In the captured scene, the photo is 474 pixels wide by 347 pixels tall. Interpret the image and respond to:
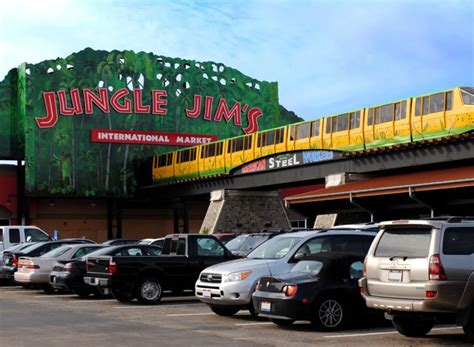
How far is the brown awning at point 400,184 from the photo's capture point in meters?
28.7

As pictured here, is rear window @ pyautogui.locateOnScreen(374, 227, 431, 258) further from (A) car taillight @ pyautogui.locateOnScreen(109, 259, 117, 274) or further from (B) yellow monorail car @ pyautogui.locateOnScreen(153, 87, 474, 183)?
(B) yellow monorail car @ pyautogui.locateOnScreen(153, 87, 474, 183)

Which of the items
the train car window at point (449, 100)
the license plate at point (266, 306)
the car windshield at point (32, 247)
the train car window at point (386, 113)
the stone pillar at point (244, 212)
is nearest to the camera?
the license plate at point (266, 306)

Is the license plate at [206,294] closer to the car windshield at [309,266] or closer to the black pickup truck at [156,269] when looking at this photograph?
the car windshield at [309,266]

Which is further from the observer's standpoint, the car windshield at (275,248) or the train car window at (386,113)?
the train car window at (386,113)

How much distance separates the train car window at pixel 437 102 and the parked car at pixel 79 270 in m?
16.9

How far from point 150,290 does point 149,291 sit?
0.12 feet

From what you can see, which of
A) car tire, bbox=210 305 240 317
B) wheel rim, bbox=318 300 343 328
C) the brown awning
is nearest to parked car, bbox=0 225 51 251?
the brown awning

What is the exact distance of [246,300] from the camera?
14953 mm

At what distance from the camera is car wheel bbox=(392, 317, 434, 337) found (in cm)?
1229

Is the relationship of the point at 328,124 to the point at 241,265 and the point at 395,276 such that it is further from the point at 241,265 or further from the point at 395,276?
the point at 395,276

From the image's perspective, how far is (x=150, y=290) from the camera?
18.9 meters

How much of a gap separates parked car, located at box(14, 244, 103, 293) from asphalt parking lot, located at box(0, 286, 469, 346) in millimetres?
4083

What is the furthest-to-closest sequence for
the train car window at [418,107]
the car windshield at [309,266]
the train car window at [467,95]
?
the train car window at [418,107] < the train car window at [467,95] < the car windshield at [309,266]

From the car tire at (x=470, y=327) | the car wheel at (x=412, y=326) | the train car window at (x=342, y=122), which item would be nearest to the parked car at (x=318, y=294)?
the car wheel at (x=412, y=326)
